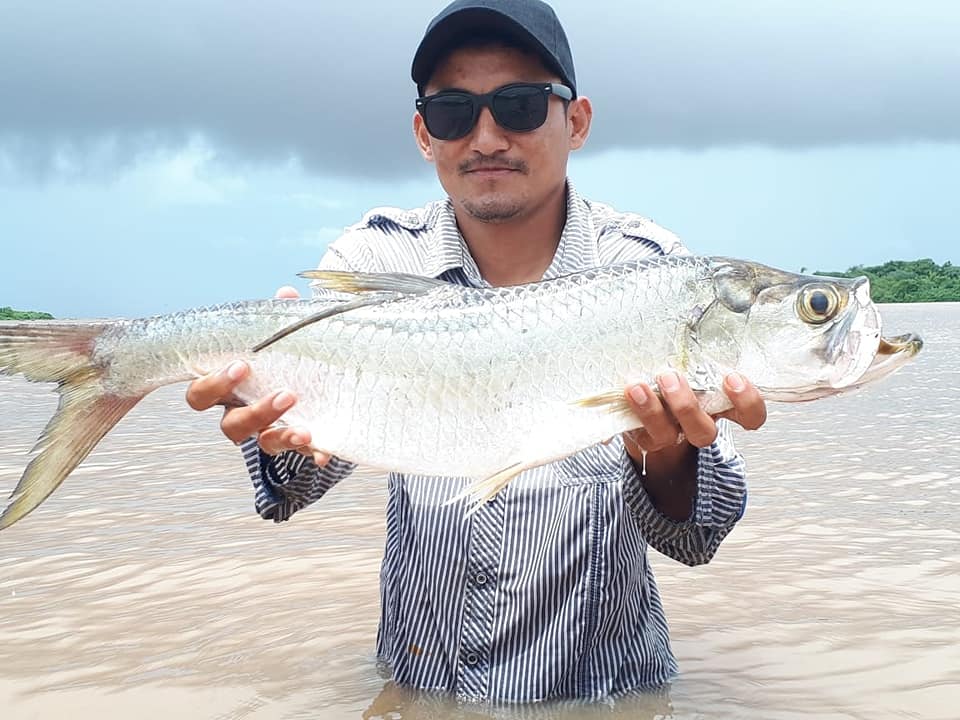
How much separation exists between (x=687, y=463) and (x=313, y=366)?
1.19 m

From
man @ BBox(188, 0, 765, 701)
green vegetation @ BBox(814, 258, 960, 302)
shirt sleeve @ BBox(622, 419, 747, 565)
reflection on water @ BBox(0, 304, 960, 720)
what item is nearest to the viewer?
shirt sleeve @ BBox(622, 419, 747, 565)

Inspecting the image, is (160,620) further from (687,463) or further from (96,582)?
(687,463)

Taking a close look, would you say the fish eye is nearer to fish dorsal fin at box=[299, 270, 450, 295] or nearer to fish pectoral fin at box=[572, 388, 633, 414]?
fish pectoral fin at box=[572, 388, 633, 414]

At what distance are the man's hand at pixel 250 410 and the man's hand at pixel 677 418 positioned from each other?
0.93 m

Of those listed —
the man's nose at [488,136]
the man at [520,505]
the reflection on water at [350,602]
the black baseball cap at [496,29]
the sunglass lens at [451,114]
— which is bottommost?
the reflection on water at [350,602]

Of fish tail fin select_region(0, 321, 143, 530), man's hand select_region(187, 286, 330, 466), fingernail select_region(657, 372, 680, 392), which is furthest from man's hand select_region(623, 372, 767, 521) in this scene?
fish tail fin select_region(0, 321, 143, 530)

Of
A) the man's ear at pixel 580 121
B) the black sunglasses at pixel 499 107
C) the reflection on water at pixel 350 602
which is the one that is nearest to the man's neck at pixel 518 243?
the man's ear at pixel 580 121

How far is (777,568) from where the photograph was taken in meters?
5.44

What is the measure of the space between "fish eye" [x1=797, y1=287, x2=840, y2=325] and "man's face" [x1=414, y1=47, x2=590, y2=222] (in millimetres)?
1200

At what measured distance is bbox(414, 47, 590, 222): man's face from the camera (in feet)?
11.5

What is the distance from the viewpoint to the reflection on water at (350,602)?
3830 millimetres

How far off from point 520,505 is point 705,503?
1.97 feet

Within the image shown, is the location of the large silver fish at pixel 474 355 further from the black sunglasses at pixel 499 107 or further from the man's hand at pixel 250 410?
the black sunglasses at pixel 499 107

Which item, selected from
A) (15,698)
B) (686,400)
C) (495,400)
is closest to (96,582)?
(15,698)
